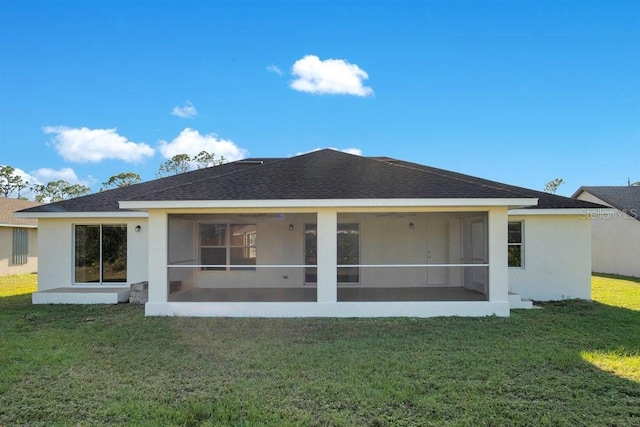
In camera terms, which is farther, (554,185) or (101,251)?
(554,185)

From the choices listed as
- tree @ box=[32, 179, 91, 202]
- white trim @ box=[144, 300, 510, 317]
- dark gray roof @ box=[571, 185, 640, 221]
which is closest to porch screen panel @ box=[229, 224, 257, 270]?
white trim @ box=[144, 300, 510, 317]

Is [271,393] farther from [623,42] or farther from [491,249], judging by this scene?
[623,42]

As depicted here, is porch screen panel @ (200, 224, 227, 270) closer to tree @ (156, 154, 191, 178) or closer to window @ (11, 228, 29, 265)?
window @ (11, 228, 29, 265)

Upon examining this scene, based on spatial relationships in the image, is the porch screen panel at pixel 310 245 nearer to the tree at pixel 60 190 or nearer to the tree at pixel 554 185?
the tree at pixel 60 190

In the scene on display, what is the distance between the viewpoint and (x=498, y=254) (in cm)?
887

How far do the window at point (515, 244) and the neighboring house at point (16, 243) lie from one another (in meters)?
20.8

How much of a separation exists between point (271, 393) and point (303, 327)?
3.29 m

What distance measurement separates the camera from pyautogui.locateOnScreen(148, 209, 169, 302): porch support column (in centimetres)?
905

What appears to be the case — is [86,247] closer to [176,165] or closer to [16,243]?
[16,243]

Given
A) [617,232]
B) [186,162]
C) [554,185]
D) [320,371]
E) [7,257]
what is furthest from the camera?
[554,185]

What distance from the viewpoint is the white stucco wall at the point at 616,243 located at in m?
18.8

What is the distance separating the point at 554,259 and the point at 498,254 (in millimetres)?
3850

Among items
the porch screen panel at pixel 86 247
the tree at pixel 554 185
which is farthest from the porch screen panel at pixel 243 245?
the tree at pixel 554 185

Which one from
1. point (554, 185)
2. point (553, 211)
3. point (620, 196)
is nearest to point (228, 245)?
point (553, 211)
